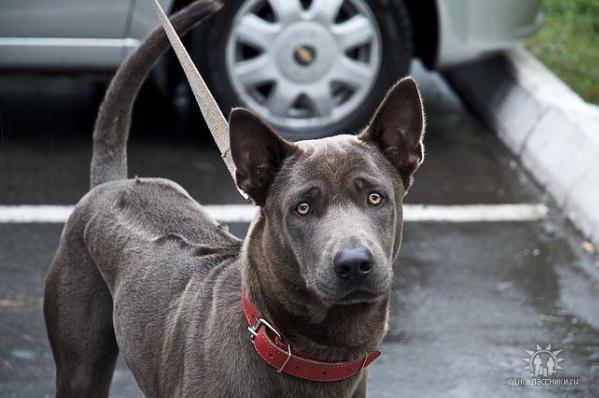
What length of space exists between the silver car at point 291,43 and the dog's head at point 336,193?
3723 mm

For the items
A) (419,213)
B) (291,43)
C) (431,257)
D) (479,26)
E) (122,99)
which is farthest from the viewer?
(479,26)

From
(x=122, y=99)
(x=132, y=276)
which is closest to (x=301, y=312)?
(x=132, y=276)

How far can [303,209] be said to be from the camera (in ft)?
10.5

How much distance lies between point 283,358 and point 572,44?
663 cm

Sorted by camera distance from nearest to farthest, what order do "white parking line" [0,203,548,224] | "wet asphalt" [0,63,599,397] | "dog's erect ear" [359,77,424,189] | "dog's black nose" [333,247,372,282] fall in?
"dog's black nose" [333,247,372,282], "dog's erect ear" [359,77,424,189], "wet asphalt" [0,63,599,397], "white parking line" [0,203,548,224]

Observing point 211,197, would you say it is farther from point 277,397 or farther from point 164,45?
point 277,397

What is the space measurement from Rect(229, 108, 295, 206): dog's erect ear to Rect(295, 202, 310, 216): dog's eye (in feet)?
0.51

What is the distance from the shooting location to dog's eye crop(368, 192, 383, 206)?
3.21m

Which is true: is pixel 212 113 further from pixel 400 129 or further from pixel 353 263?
pixel 353 263

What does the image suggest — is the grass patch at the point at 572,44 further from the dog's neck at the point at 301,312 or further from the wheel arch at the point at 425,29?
the dog's neck at the point at 301,312

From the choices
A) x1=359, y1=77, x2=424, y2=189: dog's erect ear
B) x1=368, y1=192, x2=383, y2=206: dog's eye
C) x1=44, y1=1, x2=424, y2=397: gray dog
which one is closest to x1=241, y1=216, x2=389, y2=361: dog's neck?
x1=44, y1=1, x2=424, y2=397: gray dog

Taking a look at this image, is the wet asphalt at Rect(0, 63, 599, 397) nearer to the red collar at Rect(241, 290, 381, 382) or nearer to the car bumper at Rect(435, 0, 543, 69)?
the car bumper at Rect(435, 0, 543, 69)

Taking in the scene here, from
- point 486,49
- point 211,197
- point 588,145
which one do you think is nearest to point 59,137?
point 211,197

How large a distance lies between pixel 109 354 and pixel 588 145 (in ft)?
11.5
